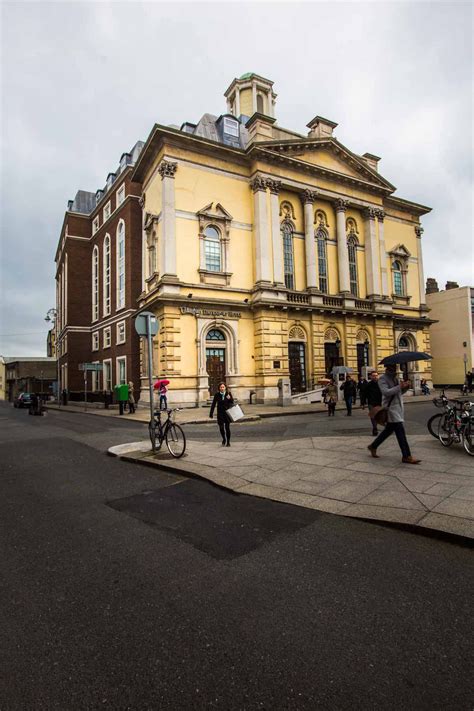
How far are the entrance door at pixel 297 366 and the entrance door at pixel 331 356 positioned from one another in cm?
220

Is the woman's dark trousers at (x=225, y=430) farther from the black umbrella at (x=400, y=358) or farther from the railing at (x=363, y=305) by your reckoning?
the railing at (x=363, y=305)

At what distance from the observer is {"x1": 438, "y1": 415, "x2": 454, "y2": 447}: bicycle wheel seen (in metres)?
8.25

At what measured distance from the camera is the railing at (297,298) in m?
26.6

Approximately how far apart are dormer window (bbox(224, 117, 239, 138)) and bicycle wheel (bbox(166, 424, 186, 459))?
28.4 m

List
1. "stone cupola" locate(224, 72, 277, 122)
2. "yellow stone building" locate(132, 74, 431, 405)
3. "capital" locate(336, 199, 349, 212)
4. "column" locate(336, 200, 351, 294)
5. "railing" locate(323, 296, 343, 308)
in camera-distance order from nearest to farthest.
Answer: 1. "yellow stone building" locate(132, 74, 431, 405)
2. "railing" locate(323, 296, 343, 308)
3. "column" locate(336, 200, 351, 294)
4. "capital" locate(336, 199, 349, 212)
5. "stone cupola" locate(224, 72, 277, 122)

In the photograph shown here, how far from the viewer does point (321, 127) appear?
1167 inches

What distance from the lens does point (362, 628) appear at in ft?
8.50

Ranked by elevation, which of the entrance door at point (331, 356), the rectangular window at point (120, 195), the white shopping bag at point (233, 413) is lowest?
the white shopping bag at point (233, 413)

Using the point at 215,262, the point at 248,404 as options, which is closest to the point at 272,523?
the point at 248,404

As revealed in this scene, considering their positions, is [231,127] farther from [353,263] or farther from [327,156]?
[353,263]

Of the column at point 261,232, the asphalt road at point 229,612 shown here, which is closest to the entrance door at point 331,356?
the column at point 261,232

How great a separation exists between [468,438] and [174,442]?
6.32 meters

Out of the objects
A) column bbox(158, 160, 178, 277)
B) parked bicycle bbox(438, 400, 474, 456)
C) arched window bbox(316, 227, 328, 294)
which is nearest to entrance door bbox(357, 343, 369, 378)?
arched window bbox(316, 227, 328, 294)

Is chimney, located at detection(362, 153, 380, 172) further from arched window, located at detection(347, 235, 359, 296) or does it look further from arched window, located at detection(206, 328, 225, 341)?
arched window, located at detection(206, 328, 225, 341)
